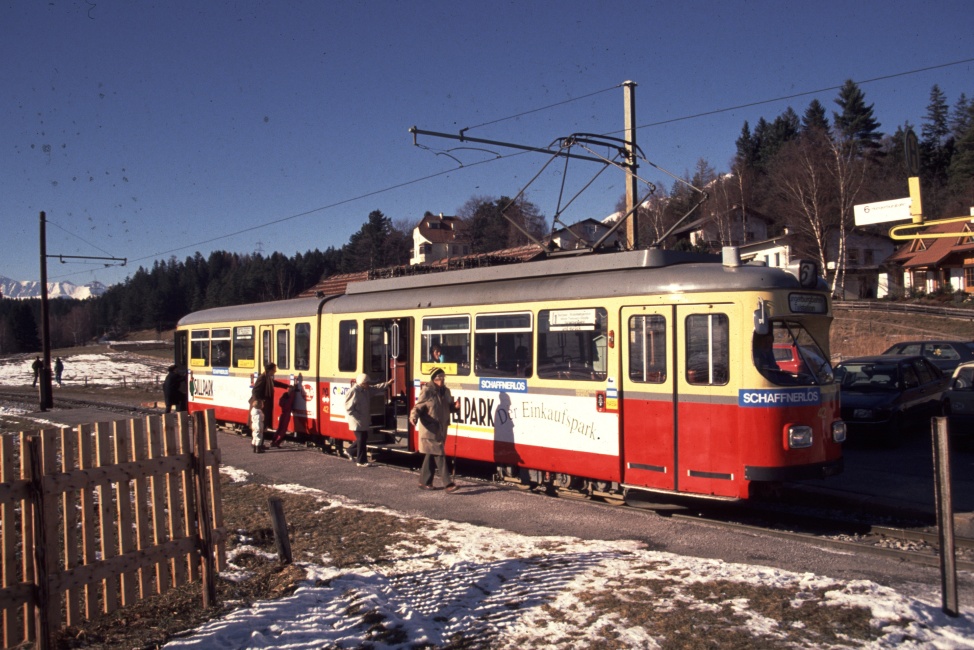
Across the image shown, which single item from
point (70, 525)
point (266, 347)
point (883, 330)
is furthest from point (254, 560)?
point (883, 330)

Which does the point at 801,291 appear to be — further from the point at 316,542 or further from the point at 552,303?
the point at 316,542

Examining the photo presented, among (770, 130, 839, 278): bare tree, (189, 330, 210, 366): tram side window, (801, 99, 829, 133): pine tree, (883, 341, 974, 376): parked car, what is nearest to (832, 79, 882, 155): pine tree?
(801, 99, 829, 133): pine tree

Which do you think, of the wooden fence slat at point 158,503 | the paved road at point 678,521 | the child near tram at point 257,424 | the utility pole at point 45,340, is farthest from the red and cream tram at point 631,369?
the utility pole at point 45,340

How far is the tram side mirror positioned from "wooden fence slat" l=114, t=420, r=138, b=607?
6118mm

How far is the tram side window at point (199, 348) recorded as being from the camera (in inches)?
761

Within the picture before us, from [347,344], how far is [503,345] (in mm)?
4568

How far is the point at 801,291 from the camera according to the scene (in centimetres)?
870

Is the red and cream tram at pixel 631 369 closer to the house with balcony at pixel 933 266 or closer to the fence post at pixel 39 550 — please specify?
the fence post at pixel 39 550

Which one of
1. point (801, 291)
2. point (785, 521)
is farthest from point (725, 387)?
point (785, 521)

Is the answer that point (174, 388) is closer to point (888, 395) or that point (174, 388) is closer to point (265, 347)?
point (265, 347)

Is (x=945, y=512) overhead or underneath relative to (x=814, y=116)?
underneath

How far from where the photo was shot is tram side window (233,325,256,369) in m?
17.4

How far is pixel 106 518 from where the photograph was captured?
5793 mm

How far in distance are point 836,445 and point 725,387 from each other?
1570 mm
